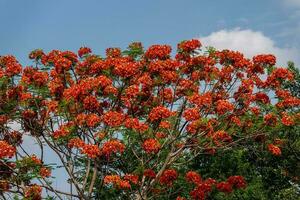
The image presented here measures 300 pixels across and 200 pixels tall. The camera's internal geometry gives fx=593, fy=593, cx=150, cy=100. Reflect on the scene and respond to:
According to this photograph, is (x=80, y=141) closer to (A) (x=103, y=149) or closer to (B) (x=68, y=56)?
(A) (x=103, y=149)

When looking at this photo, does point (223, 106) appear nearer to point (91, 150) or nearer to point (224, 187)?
point (224, 187)

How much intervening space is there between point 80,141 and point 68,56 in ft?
9.33

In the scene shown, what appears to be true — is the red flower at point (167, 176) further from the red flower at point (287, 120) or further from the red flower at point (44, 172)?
the red flower at point (287, 120)

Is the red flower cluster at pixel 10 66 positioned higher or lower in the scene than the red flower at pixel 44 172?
higher

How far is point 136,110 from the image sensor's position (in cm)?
1694

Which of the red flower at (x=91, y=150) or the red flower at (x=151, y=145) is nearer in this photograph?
the red flower at (x=91, y=150)

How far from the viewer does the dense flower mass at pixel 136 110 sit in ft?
49.8

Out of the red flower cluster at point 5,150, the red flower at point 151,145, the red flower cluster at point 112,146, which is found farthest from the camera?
the red flower at point 151,145

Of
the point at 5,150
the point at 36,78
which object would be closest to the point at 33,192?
the point at 5,150

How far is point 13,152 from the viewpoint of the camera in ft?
47.7

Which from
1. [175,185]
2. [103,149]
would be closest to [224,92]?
[103,149]

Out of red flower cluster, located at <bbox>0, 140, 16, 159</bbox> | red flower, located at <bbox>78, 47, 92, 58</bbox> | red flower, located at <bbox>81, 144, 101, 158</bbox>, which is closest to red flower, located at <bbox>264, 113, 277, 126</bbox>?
red flower, located at <bbox>81, 144, 101, 158</bbox>

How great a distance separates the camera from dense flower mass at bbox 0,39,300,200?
49.8 ft

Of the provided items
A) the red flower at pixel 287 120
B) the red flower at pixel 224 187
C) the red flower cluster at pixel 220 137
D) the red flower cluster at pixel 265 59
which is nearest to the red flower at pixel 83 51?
the red flower cluster at pixel 220 137
